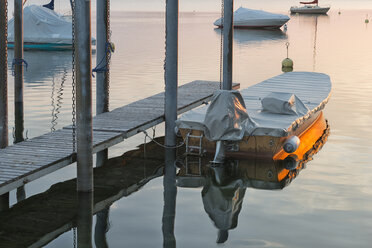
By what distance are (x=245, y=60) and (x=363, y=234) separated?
3336cm

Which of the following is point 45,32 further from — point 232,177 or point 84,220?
point 84,220

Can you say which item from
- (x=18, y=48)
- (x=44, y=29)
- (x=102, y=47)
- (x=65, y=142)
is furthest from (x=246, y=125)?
(x=44, y=29)

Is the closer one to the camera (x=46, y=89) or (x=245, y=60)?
(x=46, y=89)

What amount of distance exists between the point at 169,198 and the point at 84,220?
90.2 inches

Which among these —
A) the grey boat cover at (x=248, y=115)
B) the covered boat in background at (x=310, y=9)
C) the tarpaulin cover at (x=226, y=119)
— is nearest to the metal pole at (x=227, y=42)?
the grey boat cover at (x=248, y=115)

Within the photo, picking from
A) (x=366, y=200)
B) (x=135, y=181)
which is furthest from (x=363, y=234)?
(x=135, y=181)

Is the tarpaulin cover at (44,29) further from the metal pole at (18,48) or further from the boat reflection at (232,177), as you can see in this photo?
the boat reflection at (232,177)

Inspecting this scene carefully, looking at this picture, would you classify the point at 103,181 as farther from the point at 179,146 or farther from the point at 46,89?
the point at 46,89

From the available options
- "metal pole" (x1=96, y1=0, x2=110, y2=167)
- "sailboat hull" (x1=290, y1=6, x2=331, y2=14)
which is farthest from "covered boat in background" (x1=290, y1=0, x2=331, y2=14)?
"metal pole" (x1=96, y1=0, x2=110, y2=167)

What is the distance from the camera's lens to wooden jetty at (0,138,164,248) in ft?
39.9

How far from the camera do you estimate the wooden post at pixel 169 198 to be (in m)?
12.2

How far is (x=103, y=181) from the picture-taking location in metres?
15.6

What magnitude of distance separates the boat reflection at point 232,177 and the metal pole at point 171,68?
1.04 metres

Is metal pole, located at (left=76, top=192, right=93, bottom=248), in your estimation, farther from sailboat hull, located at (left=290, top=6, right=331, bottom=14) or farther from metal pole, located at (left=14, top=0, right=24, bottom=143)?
sailboat hull, located at (left=290, top=6, right=331, bottom=14)
